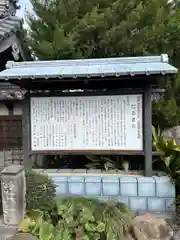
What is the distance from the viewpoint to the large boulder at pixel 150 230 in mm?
4297

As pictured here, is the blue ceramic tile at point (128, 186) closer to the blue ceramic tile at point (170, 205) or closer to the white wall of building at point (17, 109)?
the blue ceramic tile at point (170, 205)

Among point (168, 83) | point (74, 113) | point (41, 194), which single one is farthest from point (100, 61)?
point (168, 83)

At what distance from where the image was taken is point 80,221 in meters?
4.16

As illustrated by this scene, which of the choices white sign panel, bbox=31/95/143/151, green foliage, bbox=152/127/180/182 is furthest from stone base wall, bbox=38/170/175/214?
white sign panel, bbox=31/95/143/151

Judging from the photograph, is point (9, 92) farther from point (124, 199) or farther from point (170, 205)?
point (170, 205)

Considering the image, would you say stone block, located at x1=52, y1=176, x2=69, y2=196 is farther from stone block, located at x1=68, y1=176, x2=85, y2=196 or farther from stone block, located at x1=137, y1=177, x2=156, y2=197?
stone block, located at x1=137, y1=177, x2=156, y2=197

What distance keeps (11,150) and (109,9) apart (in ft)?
17.4

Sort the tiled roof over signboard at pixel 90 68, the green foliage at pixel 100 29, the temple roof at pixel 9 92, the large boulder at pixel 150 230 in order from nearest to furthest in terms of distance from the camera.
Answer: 1. the large boulder at pixel 150 230
2. the tiled roof over signboard at pixel 90 68
3. the temple roof at pixel 9 92
4. the green foliage at pixel 100 29

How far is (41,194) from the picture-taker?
475 centimetres

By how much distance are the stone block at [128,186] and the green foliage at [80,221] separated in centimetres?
74

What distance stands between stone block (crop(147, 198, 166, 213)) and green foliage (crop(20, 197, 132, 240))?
0.84m

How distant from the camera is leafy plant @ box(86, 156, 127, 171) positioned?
5945 mm

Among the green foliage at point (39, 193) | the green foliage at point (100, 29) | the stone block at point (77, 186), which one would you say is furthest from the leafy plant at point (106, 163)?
the green foliage at point (100, 29)

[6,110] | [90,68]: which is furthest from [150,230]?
[6,110]
